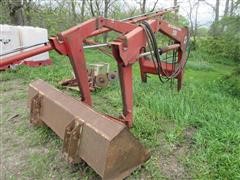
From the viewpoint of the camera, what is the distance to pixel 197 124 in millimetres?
3648

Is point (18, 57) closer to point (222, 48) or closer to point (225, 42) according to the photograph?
point (225, 42)

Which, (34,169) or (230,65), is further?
(230,65)

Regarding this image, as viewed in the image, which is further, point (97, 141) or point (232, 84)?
point (232, 84)

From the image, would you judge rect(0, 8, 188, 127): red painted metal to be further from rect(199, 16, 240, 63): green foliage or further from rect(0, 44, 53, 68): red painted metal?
rect(199, 16, 240, 63): green foliage

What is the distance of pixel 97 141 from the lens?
94.0 inches

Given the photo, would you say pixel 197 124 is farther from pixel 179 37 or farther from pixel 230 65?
pixel 230 65

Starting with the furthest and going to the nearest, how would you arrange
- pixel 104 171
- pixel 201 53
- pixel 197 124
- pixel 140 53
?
pixel 201 53 < pixel 197 124 < pixel 140 53 < pixel 104 171

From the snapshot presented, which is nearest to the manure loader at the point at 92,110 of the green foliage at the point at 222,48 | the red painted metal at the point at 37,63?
the red painted metal at the point at 37,63

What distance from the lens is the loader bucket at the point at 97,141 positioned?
7.61ft

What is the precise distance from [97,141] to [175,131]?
1.31 m

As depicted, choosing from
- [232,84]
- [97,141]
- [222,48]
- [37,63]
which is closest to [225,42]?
[222,48]

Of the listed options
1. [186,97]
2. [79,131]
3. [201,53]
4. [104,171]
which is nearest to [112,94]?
[186,97]

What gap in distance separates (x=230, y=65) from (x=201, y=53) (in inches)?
91.9

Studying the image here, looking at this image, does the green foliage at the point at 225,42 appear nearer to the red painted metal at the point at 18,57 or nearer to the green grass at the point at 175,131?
the green grass at the point at 175,131
